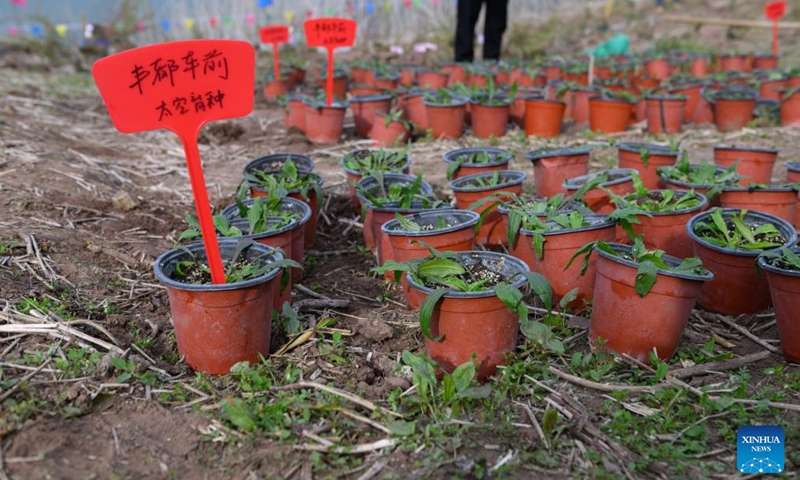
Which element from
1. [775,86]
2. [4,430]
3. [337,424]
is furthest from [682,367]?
[775,86]

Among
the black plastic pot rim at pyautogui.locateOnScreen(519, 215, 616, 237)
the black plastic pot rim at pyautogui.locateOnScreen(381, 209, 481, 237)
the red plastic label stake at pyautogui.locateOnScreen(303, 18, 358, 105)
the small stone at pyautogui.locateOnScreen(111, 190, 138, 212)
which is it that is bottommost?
the small stone at pyautogui.locateOnScreen(111, 190, 138, 212)

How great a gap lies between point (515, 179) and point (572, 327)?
4.62 ft

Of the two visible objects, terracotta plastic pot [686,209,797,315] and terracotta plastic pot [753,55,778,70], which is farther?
terracotta plastic pot [753,55,778,70]

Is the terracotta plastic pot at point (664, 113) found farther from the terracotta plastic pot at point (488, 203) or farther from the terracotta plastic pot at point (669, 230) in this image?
the terracotta plastic pot at point (669, 230)

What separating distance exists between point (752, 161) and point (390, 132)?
316 cm

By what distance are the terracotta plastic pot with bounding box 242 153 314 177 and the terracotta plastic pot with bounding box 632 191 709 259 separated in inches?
90.5

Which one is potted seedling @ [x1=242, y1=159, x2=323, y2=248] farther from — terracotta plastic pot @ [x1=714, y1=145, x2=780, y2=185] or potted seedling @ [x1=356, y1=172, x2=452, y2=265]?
terracotta plastic pot @ [x1=714, y1=145, x2=780, y2=185]

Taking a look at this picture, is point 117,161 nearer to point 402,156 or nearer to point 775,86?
point 402,156

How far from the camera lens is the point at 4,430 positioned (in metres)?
2.11

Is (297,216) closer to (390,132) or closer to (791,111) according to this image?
(390,132)

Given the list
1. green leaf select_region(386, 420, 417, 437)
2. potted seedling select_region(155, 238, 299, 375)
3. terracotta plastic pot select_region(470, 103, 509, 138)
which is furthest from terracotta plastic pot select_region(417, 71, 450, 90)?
green leaf select_region(386, 420, 417, 437)

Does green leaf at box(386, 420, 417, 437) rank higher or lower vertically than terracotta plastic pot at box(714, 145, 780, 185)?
lower

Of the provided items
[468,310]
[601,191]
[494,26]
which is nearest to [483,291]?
[468,310]

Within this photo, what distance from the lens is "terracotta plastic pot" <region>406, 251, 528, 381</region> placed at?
2.64 meters
